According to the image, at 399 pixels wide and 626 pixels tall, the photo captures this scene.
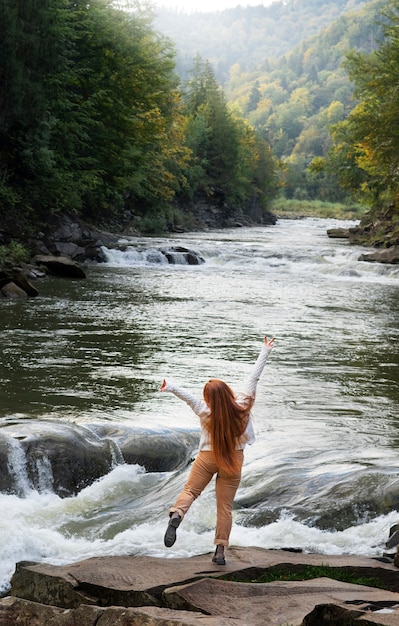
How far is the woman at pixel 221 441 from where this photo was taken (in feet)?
19.3

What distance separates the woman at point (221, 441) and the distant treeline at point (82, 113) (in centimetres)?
2181

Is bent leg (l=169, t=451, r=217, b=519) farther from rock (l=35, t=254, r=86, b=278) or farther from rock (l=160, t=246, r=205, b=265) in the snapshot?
rock (l=160, t=246, r=205, b=265)

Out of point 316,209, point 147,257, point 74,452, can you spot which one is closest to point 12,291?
point 74,452

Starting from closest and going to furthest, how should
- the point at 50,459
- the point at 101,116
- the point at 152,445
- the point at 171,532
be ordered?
the point at 171,532, the point at 50,459, the point at 152,445, the point at 101,116

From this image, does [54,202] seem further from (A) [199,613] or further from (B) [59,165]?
(A) [199,613]

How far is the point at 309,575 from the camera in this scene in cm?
553

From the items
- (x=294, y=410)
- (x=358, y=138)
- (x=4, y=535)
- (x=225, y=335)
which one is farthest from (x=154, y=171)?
(x=4, y=535)

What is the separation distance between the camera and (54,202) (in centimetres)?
3180

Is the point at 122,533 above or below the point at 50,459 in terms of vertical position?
below

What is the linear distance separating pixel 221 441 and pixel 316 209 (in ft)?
379

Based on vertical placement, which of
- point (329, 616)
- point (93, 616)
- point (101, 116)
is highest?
point (101, 116)

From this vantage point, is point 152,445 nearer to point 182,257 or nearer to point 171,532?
point 171,532

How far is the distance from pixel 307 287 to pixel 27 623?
22.5 metres

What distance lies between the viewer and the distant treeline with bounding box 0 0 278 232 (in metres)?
26.8
